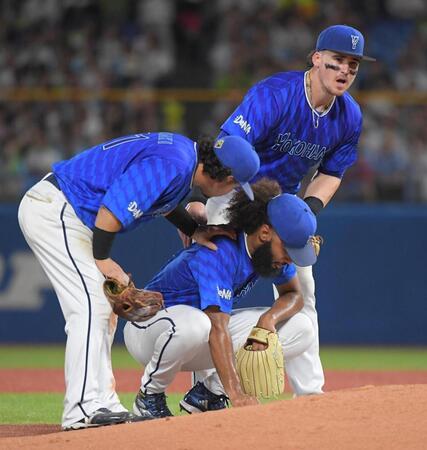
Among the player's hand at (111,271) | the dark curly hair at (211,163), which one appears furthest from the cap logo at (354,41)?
the player's hand at (111,271)

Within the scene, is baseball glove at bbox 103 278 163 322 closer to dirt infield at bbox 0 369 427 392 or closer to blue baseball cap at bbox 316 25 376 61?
blue baseball cap at bbox 316 25 376 61

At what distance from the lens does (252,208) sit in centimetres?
565

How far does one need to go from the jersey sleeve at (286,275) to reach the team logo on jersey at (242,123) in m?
0.81

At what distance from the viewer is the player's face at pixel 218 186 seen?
17.9 feet

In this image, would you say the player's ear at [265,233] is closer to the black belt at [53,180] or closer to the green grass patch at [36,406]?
the black belt at [53,180]

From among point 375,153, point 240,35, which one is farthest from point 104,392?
point 240,35

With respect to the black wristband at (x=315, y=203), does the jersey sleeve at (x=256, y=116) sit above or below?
above

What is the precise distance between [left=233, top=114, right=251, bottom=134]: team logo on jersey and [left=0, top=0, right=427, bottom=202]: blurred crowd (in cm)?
635

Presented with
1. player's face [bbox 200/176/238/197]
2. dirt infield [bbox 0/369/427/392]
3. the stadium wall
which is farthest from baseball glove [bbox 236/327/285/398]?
the stadium wall

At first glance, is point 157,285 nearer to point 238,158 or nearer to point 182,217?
point 182,217

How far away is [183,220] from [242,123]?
2.14ft

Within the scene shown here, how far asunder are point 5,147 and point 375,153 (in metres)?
4.41

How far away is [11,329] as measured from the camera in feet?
38.9

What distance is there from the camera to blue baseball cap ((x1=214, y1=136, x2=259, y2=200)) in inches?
208
